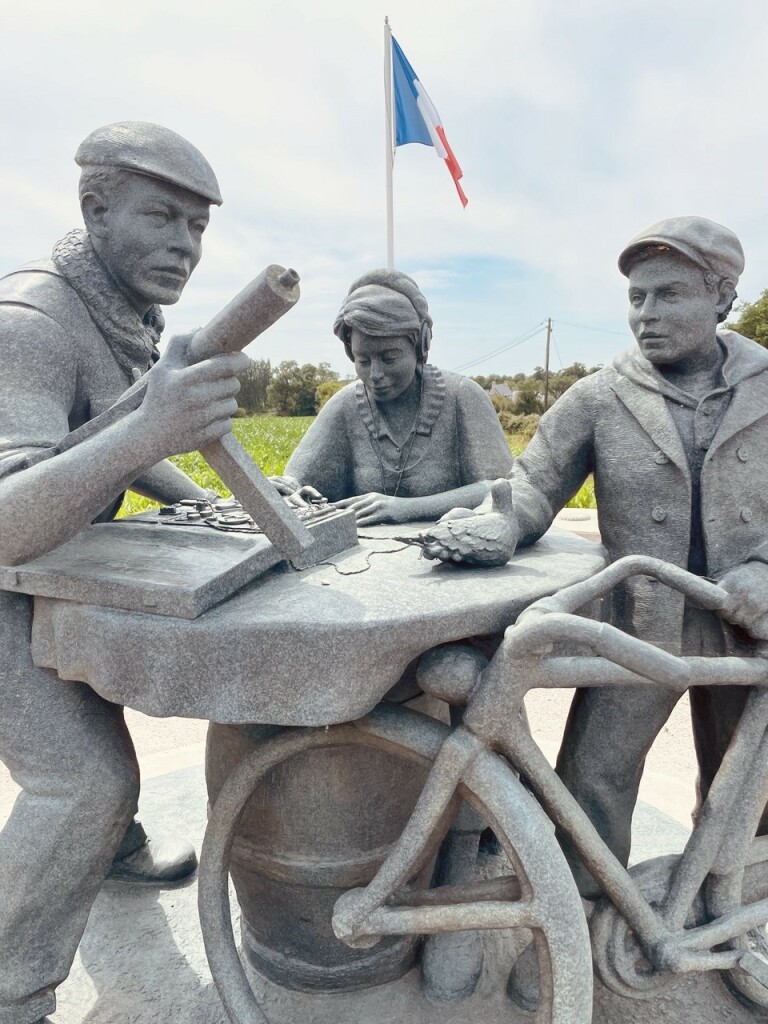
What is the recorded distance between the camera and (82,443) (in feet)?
5.36

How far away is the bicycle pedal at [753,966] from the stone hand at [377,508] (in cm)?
158

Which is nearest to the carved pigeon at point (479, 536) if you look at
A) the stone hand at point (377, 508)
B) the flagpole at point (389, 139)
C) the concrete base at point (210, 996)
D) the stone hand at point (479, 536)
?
the stone hand at point (479, 536)

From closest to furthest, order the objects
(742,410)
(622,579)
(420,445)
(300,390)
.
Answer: (622,579) < (742,410) < (420,445) < (300,390)

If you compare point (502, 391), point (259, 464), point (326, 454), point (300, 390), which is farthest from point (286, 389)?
point (326, 454)

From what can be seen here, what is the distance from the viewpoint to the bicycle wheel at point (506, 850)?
1596 millimetres

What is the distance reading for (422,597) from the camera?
1.73 m

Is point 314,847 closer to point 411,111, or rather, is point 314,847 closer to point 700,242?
point 700,242

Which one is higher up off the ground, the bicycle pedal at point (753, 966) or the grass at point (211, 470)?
the bicycle pedal at point (753, 966)

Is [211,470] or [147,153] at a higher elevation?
[147,153]

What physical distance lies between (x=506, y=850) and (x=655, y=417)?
124 cm

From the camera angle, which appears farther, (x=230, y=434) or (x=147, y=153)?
(x=147, y=153)

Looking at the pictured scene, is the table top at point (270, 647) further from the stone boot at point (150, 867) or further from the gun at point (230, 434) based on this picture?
the stone boot at point (150, 867)

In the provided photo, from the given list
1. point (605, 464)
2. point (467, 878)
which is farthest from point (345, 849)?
point (605, 464)

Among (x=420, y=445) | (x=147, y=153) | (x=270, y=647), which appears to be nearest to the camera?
→ (x=270, y=647)
